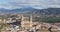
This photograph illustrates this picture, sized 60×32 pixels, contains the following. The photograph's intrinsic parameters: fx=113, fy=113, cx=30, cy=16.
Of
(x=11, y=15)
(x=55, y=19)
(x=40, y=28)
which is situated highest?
(x=11, y=15)

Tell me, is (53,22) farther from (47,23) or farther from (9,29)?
(9,29)

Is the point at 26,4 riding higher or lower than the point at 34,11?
higher

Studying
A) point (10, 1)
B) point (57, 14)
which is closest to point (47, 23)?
point (57, 14)

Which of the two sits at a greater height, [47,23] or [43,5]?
[43,5]

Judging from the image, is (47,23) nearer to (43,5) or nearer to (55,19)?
(55,19)

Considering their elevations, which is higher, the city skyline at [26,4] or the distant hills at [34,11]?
the city skyline at [26,4]

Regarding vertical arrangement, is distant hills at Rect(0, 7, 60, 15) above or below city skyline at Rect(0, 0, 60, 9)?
below

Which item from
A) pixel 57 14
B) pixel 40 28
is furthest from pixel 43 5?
pixel 40 28

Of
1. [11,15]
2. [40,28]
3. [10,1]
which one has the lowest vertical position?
[40,28]

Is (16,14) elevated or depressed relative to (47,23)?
elevated
